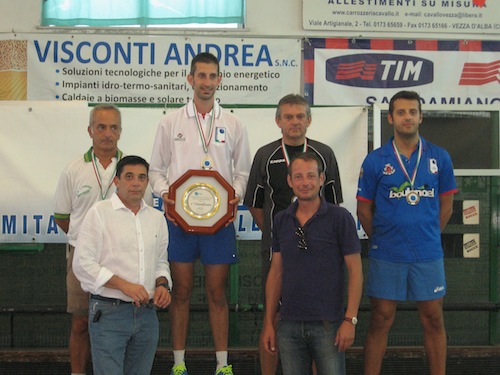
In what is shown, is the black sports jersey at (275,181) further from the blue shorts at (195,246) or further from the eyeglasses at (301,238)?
the eyeglasses at (301,238)

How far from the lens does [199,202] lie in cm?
437

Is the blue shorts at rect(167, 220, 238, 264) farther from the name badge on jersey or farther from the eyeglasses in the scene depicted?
the eyeglasses

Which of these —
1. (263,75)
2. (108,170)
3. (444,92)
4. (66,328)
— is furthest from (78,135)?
(444,92)

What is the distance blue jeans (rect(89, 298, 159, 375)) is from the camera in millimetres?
3674

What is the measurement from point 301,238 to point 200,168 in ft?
3.42

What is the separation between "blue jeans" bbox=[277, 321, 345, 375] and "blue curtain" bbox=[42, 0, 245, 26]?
12.8 feet

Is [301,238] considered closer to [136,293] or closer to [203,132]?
[136,293]

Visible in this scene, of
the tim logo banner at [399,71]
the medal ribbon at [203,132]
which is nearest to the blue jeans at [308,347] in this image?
the medal ribbon at [203,132]

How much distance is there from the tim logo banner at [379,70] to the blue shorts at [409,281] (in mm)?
2838

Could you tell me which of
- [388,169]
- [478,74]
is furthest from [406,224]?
[478,74]

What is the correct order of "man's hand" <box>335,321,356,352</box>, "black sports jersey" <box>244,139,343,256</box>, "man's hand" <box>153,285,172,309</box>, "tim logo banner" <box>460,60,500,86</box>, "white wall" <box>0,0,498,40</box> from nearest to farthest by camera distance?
"man's hand" <box>335,321,356,352</box> → "man's hand" <box>153,285,172,309</box> → "black sports jersey" <box>244,139,343,256</box> → "white wall" <box>0,0,498,40</box> → "tim logo banner" <box>460,60,500,86</box>

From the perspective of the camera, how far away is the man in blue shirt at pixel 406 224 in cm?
434

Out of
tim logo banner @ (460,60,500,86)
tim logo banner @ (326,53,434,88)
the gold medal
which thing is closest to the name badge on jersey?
the gold medal

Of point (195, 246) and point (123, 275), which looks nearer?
point (123, 275)
